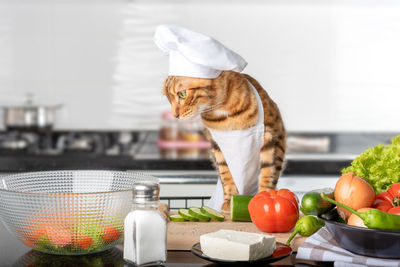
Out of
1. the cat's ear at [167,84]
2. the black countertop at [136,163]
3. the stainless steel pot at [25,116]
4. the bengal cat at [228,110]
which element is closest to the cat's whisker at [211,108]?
the bengal cat at [228,110]

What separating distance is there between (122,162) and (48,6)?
4.88 feet

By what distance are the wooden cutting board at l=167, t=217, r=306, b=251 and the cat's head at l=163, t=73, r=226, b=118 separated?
0.93ft

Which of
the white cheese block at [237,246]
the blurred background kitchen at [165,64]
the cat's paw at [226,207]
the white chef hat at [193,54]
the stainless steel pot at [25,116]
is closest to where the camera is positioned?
the white cheese block at [237,246]

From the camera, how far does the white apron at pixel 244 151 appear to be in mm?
1402

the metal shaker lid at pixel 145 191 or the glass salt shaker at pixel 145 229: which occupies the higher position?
the metal shaker lid at pixel 145 191

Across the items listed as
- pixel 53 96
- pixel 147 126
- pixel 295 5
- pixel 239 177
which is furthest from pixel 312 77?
pixel 239 177

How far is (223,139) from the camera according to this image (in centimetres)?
143

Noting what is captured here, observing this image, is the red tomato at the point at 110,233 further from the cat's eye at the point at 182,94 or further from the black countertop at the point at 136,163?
the black countertop at the point at 136,163

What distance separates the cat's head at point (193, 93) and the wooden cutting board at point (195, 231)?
0.93 ft

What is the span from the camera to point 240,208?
131cm

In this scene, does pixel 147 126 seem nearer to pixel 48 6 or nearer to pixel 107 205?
pixel 48 6

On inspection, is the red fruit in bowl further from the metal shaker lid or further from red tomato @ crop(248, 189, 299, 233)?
red tomato @ crop(248, 189, 299, 233)

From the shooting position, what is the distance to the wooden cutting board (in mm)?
1131

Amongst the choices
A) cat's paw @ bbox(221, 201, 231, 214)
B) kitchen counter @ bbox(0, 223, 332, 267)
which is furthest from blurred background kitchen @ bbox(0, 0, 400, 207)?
kitchen counter @ bbox(0, 223, 332, 267)
